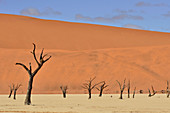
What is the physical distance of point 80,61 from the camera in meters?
83.1

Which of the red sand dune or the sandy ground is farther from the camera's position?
the red sand dune

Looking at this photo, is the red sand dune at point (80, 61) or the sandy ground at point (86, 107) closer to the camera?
the sandy ground at point (86, 107)

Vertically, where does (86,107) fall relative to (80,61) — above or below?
below

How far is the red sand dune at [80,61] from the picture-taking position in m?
76.6

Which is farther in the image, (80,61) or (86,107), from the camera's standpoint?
(80,61)

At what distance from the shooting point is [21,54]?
85250 millimetres

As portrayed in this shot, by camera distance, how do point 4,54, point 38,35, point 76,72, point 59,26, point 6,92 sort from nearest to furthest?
point 6,92 < point 76,72 < point 4,54 < point 38,35 < point 59,26

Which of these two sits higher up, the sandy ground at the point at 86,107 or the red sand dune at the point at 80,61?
the red sand dune at the point at 80,61

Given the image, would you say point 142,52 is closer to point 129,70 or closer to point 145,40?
point 129,70

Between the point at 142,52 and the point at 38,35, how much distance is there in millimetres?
31452

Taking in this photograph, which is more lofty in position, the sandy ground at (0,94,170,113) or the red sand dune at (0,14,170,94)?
the red sand dune at (0,14,170,94)

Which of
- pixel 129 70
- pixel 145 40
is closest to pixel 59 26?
pixel 145 40

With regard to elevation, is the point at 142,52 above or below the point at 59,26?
below

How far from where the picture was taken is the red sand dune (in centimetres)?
7662
